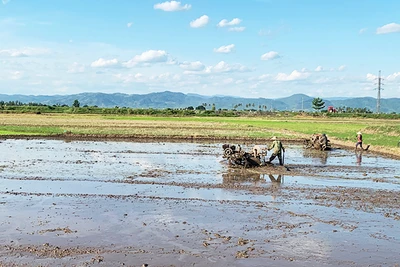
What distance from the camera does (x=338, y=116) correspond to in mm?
96688

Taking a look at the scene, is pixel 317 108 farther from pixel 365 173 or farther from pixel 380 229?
pixel 380 229

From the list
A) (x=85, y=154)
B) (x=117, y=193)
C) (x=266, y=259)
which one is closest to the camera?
(x=266, y=259)

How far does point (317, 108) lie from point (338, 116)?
1774 inches

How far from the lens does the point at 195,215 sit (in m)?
11.3

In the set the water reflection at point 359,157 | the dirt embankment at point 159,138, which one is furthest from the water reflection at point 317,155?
the dirt embankment at point 159,138

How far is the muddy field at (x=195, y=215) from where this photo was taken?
329 inches

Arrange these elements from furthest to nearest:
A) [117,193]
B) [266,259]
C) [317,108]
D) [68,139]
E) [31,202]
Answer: [317,108]
[68,139]
[117,193]
[31,202]
[266,259]

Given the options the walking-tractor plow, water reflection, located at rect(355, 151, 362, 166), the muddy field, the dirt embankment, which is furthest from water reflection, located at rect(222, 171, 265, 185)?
the dirt embankment

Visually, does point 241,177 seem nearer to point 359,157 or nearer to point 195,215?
point 195,215

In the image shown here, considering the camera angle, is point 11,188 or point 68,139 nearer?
point 11,188

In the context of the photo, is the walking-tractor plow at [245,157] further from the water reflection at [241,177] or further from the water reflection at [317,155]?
the water reflection at [317,155]

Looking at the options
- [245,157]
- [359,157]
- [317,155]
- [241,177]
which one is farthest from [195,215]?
[359,157]

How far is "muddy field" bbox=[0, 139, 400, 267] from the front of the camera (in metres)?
8.37

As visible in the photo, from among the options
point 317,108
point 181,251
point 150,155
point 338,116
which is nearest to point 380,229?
point 181,251
